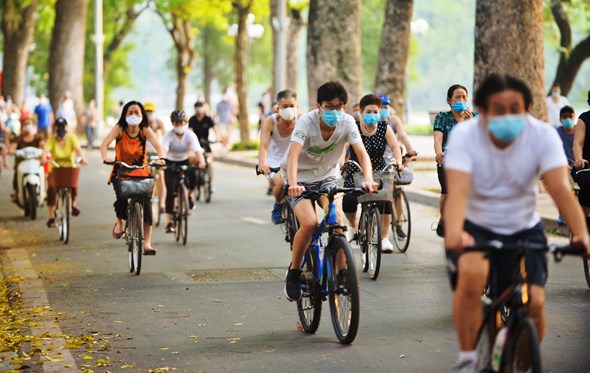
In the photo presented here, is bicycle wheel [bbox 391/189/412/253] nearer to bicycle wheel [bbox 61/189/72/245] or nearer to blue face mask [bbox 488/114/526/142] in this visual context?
bicycle wheel [bbox 61/189/72/245]

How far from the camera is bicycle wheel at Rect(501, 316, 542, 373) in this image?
20.5 ft

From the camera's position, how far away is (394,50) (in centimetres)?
2827

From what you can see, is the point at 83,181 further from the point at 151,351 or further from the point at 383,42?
the point at 151,351

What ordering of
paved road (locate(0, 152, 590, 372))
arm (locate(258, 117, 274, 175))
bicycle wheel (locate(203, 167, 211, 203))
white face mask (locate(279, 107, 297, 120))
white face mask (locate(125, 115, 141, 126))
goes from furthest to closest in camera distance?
bicycle wheel (locate(203, 167, 211, 203)) → white face mask (locate(125, 115, 141, 126)) → white face mask (locate(279, 107, 297, 120)) → arm (locate(258, 117, 274, 175)) → paved road (locate(0, 152, 590, 372))

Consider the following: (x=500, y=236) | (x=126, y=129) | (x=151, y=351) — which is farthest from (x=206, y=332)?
Answer: (x=126, y=129)

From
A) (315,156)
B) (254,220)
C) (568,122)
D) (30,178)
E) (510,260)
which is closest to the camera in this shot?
(510,260)

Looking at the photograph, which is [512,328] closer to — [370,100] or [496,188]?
[496,188]

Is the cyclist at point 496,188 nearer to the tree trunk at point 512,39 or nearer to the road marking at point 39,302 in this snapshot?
the road marking at point 39,302

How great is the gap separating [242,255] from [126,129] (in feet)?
6.12

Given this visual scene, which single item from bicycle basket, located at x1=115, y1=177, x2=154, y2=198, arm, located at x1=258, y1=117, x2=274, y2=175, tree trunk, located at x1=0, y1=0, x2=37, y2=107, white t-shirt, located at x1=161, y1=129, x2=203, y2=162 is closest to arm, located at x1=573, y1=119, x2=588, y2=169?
arm, located at x1=258, y1=117, x2=274, y2=175

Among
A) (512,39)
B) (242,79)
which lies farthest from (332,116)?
(242,79)

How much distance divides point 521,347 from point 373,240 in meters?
6.85

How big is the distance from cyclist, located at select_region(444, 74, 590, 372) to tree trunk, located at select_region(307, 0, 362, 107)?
68.4 ft

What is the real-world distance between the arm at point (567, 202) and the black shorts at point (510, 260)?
A: 18 cm
